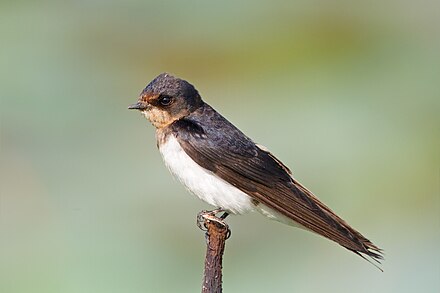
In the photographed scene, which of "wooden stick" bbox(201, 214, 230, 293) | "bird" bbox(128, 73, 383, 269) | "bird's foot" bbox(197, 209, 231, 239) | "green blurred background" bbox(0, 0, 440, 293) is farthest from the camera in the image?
"green blurred background" bbox(0, 0, 440, 293)

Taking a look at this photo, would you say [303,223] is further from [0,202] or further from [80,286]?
[0,202]

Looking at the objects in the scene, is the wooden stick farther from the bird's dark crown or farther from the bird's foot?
the bird's dark crown

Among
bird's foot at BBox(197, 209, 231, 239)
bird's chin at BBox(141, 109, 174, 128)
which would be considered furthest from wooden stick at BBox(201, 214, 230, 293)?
bird's chin at BBox(141, 109, 174, 128)

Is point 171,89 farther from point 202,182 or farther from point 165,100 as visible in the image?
point 202,182

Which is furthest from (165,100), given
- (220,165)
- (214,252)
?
(214,252)

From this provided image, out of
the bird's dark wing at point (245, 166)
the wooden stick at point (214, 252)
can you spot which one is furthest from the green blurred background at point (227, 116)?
the wooden stick at point (214, 252)

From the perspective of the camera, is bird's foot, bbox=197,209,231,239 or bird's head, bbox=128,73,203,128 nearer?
bird's foot, bbox=197,209,231,239
